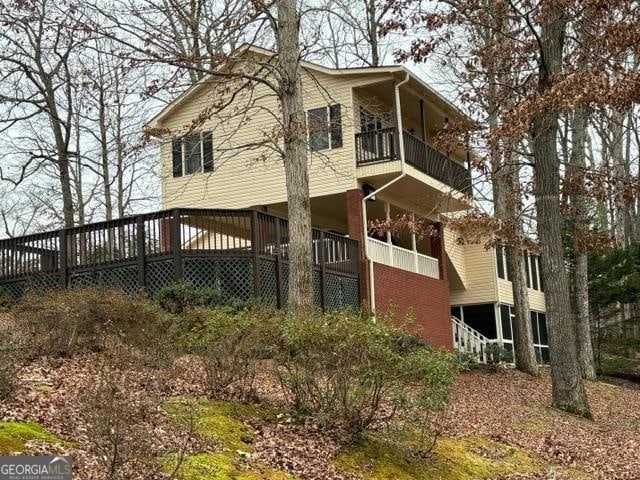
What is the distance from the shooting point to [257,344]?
25.8 ft

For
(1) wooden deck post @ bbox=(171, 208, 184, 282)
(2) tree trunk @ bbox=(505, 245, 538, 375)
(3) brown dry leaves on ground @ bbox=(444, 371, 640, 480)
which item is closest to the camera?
(3) brown dry leaves on ground @ bbox=(444, 371, 640, 480)

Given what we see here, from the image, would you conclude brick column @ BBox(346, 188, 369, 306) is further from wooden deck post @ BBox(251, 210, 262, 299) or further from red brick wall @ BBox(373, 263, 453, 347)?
wooden deck post @ BBox(251, 210, 262, 299)

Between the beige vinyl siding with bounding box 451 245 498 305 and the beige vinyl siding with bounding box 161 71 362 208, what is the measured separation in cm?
858

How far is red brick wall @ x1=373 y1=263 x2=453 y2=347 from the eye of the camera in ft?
63.8

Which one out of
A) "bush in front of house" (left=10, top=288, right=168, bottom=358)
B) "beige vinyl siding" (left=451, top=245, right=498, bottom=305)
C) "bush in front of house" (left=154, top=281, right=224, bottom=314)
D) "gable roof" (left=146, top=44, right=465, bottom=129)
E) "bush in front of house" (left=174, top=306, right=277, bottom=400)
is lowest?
"bush in front of house" (left=174, top=306, right=277, bottom=400)

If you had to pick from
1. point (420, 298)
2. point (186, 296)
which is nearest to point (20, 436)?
point (186, 296)

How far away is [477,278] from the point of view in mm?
26844

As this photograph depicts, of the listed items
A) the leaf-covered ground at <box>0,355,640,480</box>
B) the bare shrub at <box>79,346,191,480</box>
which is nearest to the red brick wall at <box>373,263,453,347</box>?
the leaf-covered ground at <box>0,355,640,480</box>

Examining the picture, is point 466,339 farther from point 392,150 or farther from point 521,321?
point 392,150

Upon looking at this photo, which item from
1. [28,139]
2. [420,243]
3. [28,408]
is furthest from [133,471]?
[28,139]

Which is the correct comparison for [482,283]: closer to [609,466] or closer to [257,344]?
[609,466]

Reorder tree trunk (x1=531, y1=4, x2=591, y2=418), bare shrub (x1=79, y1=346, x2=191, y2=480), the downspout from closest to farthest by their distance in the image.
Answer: bare shrub (x1=79, y1=346, x2=191, y2=480)
tree trunk (x1=531, y1=4, x2=591, y2=418)
the downspout

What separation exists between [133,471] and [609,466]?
255 inches

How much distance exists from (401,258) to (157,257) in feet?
27.6
